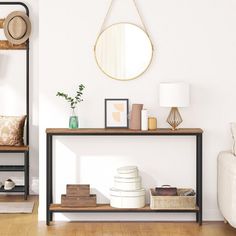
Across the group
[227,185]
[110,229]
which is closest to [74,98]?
[110,229]

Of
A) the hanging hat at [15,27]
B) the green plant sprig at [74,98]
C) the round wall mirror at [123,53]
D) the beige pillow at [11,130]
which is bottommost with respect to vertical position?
the beige pillow at [11,130]

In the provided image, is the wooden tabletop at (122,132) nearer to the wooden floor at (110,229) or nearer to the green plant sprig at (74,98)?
the green plant sprig at (74,98)

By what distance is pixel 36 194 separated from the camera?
7480 mm

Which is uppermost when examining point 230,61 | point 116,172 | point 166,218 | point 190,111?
point 230,61

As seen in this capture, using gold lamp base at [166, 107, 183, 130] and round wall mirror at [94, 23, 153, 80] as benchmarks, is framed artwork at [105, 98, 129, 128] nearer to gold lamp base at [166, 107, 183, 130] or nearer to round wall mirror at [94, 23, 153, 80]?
round wall mirror at [94, 23, 153, 80]

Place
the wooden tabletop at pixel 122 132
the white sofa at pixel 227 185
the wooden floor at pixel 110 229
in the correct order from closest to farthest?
1. the white sofa at pixel 227 185
2. the wooden floor at pixel 110 229
3. the wooden tabletop at pixel 122 132

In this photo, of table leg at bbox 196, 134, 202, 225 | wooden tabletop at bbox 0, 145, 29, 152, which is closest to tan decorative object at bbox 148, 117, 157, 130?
table leg at bbox 196, 134, 202, 225

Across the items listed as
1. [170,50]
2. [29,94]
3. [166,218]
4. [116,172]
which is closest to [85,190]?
[116,172]

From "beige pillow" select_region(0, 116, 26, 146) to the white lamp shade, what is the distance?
1.95 meters

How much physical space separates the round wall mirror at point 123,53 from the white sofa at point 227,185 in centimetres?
103

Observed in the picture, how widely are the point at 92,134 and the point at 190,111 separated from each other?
0.88 m

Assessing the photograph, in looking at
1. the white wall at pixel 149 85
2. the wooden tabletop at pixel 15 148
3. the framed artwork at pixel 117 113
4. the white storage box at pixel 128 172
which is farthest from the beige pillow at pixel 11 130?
the white storage box at pixel 128 172

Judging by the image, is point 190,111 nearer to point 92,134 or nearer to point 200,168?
point 200,168

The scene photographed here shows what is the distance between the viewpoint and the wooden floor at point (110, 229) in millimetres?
5691
